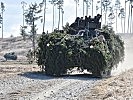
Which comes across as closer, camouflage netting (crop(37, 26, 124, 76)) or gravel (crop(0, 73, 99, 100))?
gravel (crop(0, 73, 99, 100))

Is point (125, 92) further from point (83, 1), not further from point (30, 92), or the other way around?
point (83, 1)

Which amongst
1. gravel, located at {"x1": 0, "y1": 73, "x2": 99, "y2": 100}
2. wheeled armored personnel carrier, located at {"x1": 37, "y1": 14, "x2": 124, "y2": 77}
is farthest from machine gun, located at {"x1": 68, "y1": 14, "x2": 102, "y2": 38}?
gravel, located at {"x1": 0, "y1": 73, "x2": 99, "y2": 100}

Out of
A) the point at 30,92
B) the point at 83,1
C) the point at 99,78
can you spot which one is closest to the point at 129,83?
the point at 30,92

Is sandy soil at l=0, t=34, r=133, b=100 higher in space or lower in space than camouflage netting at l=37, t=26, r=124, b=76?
lower

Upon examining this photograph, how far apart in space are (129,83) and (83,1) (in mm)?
130795

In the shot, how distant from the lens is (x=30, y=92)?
71.7ft

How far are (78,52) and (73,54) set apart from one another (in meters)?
0.39

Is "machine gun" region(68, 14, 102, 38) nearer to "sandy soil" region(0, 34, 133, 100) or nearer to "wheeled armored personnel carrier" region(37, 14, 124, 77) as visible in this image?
"wheeled armored personnel carrier" region(37, 14, 124, 77)

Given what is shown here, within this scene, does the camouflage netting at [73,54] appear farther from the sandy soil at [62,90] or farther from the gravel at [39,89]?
the sandy soil at [62,90]

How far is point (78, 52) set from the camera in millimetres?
31359

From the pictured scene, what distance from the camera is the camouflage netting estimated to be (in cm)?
3102

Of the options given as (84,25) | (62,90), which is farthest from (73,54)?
(62,90)

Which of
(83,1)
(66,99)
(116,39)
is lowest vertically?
(66,99)

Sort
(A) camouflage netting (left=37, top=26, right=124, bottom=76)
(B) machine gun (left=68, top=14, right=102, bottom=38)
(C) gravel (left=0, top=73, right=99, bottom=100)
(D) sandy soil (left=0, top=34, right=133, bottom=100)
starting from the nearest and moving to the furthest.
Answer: (D) sandy soil (left=0, top=34, right=133, bottom=100) → (C) gravel (left=0, top=73, right=99, bottom=100) → (A) camouflage netting (left=37, top=26, right=124, bottom=76) → (B) machine gun (left=68, top=14, right=102, bottom=38)
